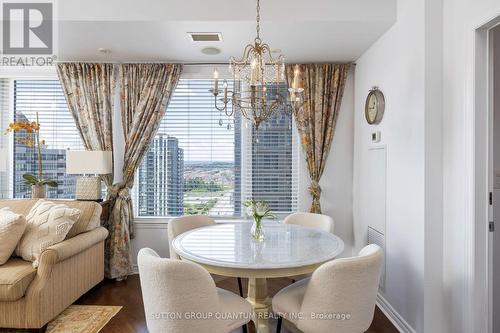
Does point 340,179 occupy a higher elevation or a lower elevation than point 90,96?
lower

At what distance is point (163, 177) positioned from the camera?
3811mm

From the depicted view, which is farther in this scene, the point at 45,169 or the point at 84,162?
the point at 45,169

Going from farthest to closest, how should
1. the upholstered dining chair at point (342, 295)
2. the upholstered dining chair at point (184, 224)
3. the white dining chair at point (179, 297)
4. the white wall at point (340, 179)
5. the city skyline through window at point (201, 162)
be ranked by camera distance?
the city skyline through window at point (201, 162), the white wall at point (340, 179), the upholstered dining chair at point (184, 224), the upholstered dining chair at point (342, 295), the white dining chair at point (179, 297)

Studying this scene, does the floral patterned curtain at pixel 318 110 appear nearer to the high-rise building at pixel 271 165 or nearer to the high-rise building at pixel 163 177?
the high-rise building at pixel 271 165

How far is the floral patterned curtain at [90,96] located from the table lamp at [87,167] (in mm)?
295

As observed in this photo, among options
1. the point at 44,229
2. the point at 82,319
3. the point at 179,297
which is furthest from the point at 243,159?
the point at 179,297

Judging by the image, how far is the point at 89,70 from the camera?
3637 mm

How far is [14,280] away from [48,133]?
7.37ft

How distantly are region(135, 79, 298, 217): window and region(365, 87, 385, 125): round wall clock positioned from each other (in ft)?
3.25

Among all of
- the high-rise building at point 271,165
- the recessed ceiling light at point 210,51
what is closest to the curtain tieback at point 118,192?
the high-rise building at point 271,165

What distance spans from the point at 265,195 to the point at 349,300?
219 cm

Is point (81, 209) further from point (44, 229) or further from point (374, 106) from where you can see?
point (374, 106)

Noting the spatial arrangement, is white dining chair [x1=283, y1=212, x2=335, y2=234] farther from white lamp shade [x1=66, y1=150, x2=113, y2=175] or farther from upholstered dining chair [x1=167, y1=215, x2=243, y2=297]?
white lamp shade [x1=66, y1=150, x2=113, y2=175]

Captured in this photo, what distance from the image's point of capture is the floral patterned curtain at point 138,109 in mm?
3570
